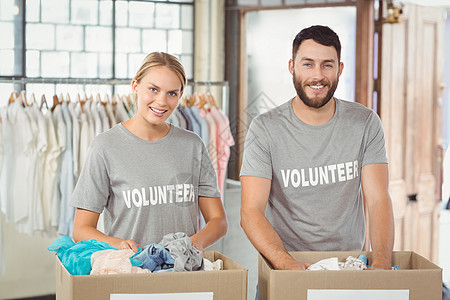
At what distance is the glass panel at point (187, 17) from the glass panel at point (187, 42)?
2.3 inches

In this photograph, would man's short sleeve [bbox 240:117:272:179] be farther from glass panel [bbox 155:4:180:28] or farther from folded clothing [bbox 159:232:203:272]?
glass panel [bbox 155:4:180:28]

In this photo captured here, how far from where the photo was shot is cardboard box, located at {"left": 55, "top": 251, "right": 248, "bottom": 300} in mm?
1266

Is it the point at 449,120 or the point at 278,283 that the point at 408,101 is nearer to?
the point at 278,283

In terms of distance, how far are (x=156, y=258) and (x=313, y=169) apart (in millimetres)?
632

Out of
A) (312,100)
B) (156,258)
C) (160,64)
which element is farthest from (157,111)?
(156,258)

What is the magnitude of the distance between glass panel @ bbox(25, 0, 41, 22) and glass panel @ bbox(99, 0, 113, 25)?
1.62ft

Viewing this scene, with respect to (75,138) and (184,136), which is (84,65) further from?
(184,136)

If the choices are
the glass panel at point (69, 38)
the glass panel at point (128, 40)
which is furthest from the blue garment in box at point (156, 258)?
the glass panel at point (128, 40)

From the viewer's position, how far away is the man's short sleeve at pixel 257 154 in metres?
1.80

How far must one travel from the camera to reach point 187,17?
5.29m

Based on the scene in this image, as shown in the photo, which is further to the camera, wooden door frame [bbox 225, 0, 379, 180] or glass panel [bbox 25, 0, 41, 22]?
wooden door frame [bbox 225, 0, 379, 180]

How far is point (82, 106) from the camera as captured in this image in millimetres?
3678

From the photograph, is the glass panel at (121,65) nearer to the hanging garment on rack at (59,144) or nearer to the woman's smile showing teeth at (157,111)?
the hanging garment on rack at (59,144)

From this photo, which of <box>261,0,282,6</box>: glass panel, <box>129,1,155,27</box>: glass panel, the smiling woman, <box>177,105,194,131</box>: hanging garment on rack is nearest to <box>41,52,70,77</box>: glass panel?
<box>129,1,155,27</box>: glass panel
